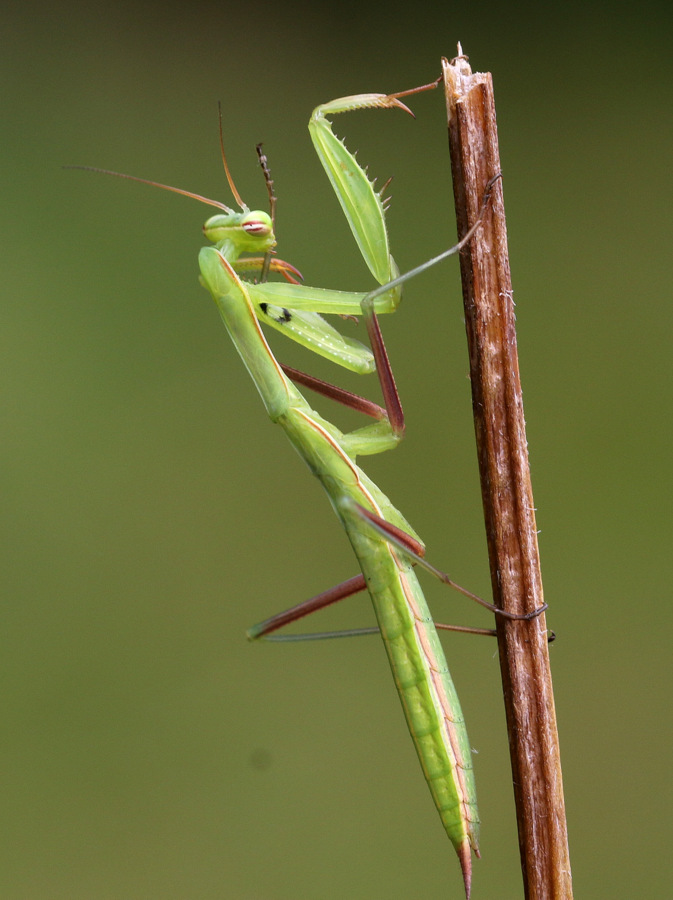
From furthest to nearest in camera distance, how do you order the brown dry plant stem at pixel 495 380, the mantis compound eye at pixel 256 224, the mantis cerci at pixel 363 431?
the mantis compound eye at pixel 256 224 < the mantis cerci at pixel 363 431 < the brown dry plant stem at pixel 495 380

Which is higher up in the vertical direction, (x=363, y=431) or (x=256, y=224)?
A: (x=256, y=224)

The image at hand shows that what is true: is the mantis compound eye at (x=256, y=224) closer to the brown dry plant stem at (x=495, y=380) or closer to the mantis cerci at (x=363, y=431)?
the mantis cerci at (x=363, y=431)

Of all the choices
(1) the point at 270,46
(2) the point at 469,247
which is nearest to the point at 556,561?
(2) the point at 469,247

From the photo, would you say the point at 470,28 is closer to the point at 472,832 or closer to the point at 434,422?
the point at 434,422

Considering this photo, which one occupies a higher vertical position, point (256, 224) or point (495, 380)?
point (256, 224)

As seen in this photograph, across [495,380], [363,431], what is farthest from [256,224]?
[495,380]

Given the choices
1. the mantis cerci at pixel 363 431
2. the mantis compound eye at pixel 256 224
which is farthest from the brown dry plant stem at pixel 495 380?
the mantis compound eye at pixel 256 224

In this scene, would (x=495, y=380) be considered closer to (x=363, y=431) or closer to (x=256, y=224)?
(x=363, y=431)

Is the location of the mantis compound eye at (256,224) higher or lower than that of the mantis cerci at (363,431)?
higher

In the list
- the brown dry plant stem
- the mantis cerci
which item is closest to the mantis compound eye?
the mantis cerci

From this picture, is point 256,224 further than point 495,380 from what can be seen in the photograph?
Yes
